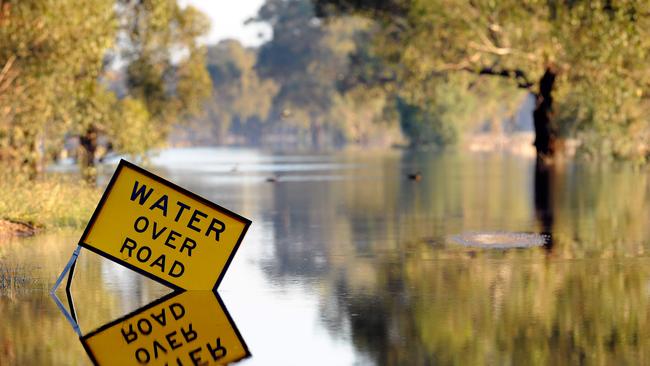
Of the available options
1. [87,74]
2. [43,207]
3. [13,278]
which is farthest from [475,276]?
[87,74]

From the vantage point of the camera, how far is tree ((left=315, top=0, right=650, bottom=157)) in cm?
4081

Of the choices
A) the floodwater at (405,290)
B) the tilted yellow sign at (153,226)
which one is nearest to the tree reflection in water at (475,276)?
the floodwater at (405,290)

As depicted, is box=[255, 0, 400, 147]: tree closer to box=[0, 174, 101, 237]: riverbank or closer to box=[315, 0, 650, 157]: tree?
box=[315, 0, 650, 157]: tree

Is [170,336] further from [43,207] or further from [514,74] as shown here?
[514,74]

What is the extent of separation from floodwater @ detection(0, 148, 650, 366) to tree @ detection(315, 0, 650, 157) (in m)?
11.9

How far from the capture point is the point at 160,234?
13125 millimetres

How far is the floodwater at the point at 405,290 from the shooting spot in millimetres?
10273

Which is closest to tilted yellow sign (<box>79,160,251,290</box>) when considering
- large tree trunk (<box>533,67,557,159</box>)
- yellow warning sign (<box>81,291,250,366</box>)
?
yellow warning sign (<box>81,291,250,366</box>)

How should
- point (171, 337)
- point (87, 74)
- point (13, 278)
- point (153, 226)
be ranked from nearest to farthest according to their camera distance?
point (171, 337) → point (153, 226) → point (13, 278) → point (87, 74)

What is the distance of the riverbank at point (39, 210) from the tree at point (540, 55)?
48.1ft

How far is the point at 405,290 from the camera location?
1410 centimetres

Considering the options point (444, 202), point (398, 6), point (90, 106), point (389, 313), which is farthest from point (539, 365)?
point (398, 6)

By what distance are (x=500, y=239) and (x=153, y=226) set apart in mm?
8823

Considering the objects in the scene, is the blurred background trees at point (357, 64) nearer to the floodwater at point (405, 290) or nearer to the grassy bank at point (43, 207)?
the grassy bank at point (43, 207)
